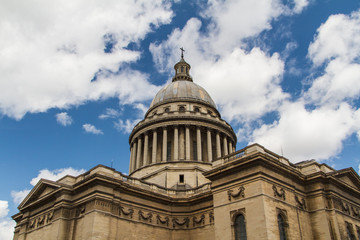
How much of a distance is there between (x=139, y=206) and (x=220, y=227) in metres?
8.50

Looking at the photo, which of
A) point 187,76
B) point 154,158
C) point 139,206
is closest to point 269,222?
point 139,206

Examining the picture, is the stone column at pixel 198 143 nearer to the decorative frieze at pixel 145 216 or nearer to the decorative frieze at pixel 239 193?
the decorative frieze at pixel 145 216

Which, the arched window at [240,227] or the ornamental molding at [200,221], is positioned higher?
the ornamental molding at [200,221]

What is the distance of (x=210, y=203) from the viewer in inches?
1286

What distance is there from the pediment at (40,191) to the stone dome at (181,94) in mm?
21772

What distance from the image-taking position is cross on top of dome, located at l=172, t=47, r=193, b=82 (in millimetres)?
56562

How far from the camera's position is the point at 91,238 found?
2666 centimetres

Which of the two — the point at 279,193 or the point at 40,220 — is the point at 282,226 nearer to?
the point at 279,193

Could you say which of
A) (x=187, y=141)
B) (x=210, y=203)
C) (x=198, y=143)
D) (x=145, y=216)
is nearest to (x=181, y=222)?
(x=210, y=203)

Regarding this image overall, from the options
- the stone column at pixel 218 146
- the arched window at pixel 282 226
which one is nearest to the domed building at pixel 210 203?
the arched window at pixel 282 226

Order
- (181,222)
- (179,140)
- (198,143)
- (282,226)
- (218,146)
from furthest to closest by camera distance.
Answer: (218,146), (179,140), (198,143), (181,222), (282,226)

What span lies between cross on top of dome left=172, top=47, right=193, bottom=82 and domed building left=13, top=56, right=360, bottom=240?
1999cm

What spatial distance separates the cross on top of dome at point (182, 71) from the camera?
186ft

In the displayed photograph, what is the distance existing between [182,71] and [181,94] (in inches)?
323
